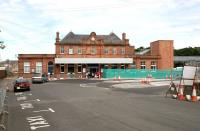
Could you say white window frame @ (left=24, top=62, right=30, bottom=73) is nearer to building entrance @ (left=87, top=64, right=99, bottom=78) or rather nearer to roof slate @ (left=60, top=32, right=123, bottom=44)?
roof slate @ (left=60, top=32, right=123, bottom=44)

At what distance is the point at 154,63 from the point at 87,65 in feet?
55.9

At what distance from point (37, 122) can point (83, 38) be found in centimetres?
7247

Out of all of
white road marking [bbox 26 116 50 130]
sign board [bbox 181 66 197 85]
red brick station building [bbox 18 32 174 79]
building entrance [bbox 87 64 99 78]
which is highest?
red brick station building [bbox 18 32 174 79]

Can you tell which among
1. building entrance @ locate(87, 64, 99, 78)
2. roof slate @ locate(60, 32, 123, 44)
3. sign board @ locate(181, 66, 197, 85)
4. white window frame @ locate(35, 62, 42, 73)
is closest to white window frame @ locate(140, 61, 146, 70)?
roof slate @ locate(60, 32, 123, 44)

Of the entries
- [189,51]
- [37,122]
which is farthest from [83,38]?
[37,122]

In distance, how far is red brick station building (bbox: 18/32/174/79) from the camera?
3214 inches

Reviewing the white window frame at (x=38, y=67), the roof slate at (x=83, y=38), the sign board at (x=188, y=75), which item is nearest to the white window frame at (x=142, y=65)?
the roof slate at (x=83, y=38)

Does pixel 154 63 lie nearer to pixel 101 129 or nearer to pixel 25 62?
pixel 25 62

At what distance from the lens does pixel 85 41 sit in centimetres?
8500

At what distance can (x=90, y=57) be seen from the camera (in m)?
84.7

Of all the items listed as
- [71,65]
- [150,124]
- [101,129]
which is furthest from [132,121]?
[71,65]

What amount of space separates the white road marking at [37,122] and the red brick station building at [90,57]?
65837mm

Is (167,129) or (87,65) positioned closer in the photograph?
(167,129)

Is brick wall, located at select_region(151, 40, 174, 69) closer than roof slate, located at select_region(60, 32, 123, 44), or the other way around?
roof slate, located at select_region(60, 32, 123, 44)
